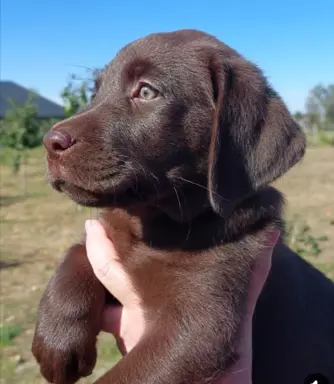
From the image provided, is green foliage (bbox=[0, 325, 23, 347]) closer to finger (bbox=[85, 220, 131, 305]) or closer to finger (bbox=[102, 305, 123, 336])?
finger (bbox=[102, 305, 123, 336])

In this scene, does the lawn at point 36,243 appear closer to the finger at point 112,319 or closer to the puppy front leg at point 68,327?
the puppy front leg at point 68,327

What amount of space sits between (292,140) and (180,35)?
71 centimetres

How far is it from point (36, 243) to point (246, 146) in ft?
27.0

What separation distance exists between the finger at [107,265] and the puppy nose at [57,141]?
559 millimetres

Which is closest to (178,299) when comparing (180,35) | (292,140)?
(292,140)

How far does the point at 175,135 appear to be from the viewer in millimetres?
2254

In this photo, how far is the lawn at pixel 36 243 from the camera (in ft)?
15.8

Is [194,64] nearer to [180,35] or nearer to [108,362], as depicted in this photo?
[180,35]

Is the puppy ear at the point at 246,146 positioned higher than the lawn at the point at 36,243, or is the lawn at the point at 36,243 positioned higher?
the puppy ear at the point at 246,146

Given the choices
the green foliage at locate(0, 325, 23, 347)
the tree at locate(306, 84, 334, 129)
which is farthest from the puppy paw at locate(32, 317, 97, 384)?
the tree at locate(306, 84, 334, 129)

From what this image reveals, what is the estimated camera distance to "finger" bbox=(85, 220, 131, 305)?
7.59 ft

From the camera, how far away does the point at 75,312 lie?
2.30 m

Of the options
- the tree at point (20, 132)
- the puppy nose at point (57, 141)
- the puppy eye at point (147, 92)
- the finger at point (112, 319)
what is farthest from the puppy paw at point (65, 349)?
A: the tree at point (20, 132)

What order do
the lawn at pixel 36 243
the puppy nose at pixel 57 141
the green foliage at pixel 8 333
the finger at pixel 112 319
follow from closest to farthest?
the puppy nose at pixel 57 141 < the finger at pixel 112 319 < the lawn at pixel 36 243 < the green foliage at pixel 8 333
